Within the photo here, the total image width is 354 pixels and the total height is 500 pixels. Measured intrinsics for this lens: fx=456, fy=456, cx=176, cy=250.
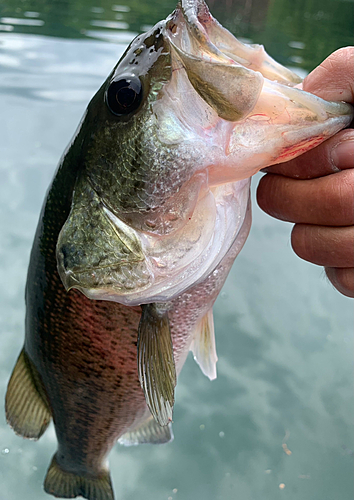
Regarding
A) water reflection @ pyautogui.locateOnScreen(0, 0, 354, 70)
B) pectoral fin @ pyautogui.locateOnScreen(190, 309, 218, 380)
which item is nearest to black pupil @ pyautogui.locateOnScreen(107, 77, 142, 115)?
pectoral fin @ pyautogui.locateOnScreen(190, 309, 218, 380)

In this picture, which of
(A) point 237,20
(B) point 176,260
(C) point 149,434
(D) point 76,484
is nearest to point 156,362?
(B) point 176,260

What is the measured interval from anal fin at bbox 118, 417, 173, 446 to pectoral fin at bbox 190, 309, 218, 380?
21.2 inches

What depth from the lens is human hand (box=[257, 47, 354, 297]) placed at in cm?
87

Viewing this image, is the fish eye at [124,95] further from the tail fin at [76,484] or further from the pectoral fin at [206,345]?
the tail fin at [76,484]

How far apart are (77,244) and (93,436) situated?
35.1 inches

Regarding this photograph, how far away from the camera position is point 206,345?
1.30 meters

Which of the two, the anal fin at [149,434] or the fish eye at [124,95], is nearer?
the fish eye at [124,95]

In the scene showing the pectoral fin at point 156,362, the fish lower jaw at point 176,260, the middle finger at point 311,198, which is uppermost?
the middle finger at point 311,198

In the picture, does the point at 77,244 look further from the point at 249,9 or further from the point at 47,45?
the point at 249,9

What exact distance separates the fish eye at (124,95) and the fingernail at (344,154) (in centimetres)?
39

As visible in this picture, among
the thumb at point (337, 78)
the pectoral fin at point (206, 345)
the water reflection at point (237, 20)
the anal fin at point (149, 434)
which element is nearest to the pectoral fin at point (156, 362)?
the pectoral fin at point (206, 345)

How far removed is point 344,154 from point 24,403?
4.07ft

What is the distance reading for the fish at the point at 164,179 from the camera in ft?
2.54

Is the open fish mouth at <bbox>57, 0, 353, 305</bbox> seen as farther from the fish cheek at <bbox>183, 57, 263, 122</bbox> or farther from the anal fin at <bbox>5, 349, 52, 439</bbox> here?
the anal fin at <bbox>5, 349, 52, 439</bbox>
